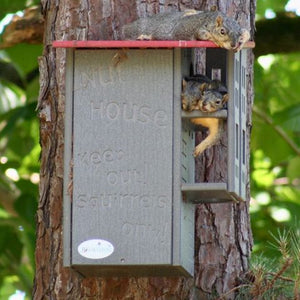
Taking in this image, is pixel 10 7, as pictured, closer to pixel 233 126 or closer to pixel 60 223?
pixel 60 223

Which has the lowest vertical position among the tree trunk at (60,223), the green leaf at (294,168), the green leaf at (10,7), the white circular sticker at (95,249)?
the white circular sticker at (95,249)

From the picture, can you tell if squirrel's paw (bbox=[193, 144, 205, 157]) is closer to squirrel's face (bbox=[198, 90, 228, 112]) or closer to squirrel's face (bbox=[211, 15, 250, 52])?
squirrel's face (bbox=[198, 90, 228, 112])

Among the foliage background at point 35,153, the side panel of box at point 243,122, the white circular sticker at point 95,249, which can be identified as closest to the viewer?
the white circular sticker at point 95,249

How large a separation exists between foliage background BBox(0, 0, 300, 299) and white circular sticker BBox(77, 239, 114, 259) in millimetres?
3053

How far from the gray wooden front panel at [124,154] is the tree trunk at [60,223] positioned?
1.26 feet

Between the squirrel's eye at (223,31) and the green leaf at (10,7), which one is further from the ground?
the green leaf at (10,7)

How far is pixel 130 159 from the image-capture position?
16.3 feet

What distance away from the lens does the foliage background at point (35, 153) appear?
27.6 ft

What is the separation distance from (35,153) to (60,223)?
424cm

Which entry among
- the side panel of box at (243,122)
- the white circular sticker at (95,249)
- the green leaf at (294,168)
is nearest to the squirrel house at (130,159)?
the white circular sticker at (95,249)

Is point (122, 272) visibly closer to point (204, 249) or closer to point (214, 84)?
point (204, 249)

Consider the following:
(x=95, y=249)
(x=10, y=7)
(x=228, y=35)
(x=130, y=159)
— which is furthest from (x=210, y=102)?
(x=10, y=7)

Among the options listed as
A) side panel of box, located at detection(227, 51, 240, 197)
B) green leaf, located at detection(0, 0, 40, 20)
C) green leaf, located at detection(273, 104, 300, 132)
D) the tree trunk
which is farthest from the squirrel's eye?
green leaf, located at detection(0, 0, 40, 20)

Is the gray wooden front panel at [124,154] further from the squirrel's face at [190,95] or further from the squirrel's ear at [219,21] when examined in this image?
the squirrel's ear at [219,21]
